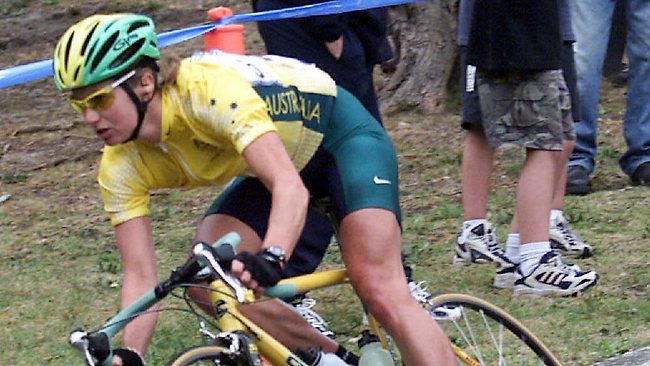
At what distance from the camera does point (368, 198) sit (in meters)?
4.30

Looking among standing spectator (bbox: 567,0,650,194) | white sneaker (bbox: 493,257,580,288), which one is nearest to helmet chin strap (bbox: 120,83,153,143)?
white sneaker (bbox: 493,257,580,288)

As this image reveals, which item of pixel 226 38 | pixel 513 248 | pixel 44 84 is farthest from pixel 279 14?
pixel 44 84

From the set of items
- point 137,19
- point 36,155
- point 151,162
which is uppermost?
point 137,19

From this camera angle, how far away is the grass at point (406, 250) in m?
5.86

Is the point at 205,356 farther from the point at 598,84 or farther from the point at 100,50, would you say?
the point at 598,84

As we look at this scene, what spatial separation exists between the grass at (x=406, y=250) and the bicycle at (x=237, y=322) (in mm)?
583

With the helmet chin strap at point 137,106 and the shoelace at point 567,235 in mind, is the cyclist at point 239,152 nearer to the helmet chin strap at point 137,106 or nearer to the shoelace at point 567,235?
the helmet chin strap at point 137,106

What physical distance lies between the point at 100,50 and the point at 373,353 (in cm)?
135

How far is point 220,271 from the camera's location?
10.7ft

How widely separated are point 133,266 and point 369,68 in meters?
2.68

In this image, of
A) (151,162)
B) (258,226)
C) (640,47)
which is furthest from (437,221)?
(151,162)

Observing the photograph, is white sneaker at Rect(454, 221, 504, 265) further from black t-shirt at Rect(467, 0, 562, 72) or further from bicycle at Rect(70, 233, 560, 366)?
bicycle at Rect(70, 233, 560, 366)

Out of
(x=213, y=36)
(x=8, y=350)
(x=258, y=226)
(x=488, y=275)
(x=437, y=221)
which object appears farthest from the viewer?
(x=437, y=221)

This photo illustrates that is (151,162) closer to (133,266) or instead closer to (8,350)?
(133,266)
